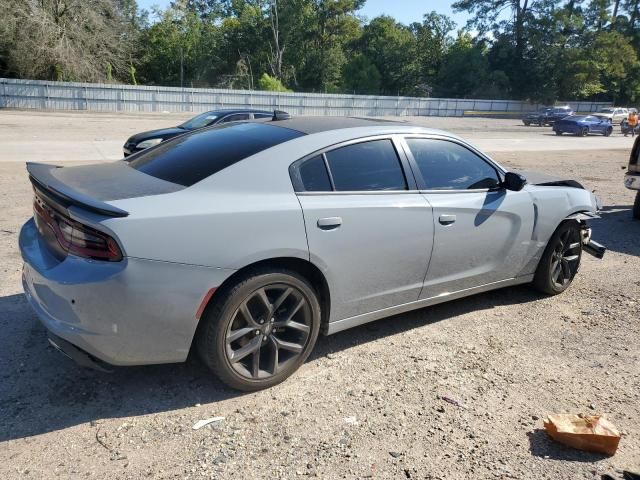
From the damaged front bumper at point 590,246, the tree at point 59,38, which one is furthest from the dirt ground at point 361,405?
the tree at point 59,38

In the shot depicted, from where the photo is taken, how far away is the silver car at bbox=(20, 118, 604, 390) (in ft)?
9.14

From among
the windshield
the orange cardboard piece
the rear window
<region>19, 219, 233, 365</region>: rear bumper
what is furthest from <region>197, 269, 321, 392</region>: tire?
the windshield

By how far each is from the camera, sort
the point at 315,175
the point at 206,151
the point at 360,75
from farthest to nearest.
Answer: the point at 360,75, the point at 206,151, the point at 315,175

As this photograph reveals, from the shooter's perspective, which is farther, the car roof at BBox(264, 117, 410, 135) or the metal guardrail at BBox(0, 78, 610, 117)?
the metal guardrail at BBox(0, 78, 610, 117)

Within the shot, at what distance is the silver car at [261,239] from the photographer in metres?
2.79

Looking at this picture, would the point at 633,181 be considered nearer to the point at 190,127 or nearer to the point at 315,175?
the point at 315,175

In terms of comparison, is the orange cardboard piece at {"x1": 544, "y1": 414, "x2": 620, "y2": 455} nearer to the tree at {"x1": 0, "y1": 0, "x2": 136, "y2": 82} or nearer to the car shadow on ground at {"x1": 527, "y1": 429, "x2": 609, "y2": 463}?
the car shadow on ground at {"x1": 527, "y1": 429, "x2": 609, "y2": 463}

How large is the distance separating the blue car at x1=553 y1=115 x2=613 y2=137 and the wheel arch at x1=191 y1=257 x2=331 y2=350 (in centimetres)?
3394

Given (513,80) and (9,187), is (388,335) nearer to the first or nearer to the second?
(9,187)

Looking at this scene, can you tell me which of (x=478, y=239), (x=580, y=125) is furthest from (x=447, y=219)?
(x=580, y=125)

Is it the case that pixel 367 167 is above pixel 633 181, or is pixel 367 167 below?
above

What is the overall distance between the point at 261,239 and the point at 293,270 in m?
0.36

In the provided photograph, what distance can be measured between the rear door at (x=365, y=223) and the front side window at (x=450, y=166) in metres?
0.19

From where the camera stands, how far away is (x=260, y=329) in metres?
3.23
